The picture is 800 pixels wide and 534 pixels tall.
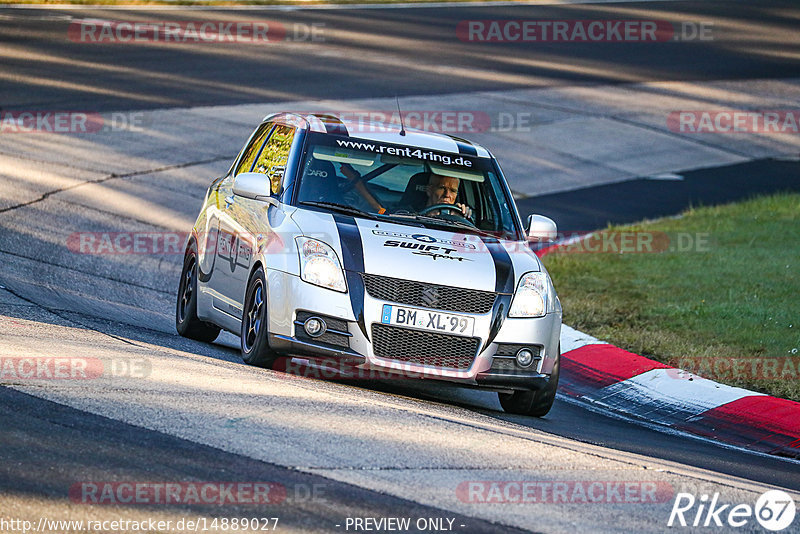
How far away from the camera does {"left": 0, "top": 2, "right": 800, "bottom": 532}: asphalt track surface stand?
17.8ft

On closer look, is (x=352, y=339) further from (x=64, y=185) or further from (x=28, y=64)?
(x=28, y=64)

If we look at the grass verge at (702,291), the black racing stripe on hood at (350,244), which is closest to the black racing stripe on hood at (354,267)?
the black racing stripe on hood at (350,244)

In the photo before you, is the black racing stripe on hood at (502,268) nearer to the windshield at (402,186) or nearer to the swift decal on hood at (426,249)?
the swift decal on hood at (426,249)

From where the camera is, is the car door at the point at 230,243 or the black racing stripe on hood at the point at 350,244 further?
the car door at the point at 230,243

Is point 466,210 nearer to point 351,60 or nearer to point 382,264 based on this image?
point 382,264

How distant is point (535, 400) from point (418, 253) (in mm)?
1281

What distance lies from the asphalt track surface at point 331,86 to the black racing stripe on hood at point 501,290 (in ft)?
1.95

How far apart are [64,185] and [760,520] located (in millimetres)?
10970

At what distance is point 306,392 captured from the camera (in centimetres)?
705

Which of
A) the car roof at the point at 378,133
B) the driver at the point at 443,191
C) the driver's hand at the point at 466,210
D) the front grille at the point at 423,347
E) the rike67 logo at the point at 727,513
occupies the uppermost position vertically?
the car roof at the point at 378,133

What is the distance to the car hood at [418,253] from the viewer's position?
7.68 m

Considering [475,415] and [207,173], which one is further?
[207,173]

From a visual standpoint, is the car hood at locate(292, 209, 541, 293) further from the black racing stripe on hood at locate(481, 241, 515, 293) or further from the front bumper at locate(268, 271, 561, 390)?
the front bumper at locate(268, 271, 561, 390)

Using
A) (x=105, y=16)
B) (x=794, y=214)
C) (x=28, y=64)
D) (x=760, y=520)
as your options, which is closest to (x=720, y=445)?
(x=760, y=520)
